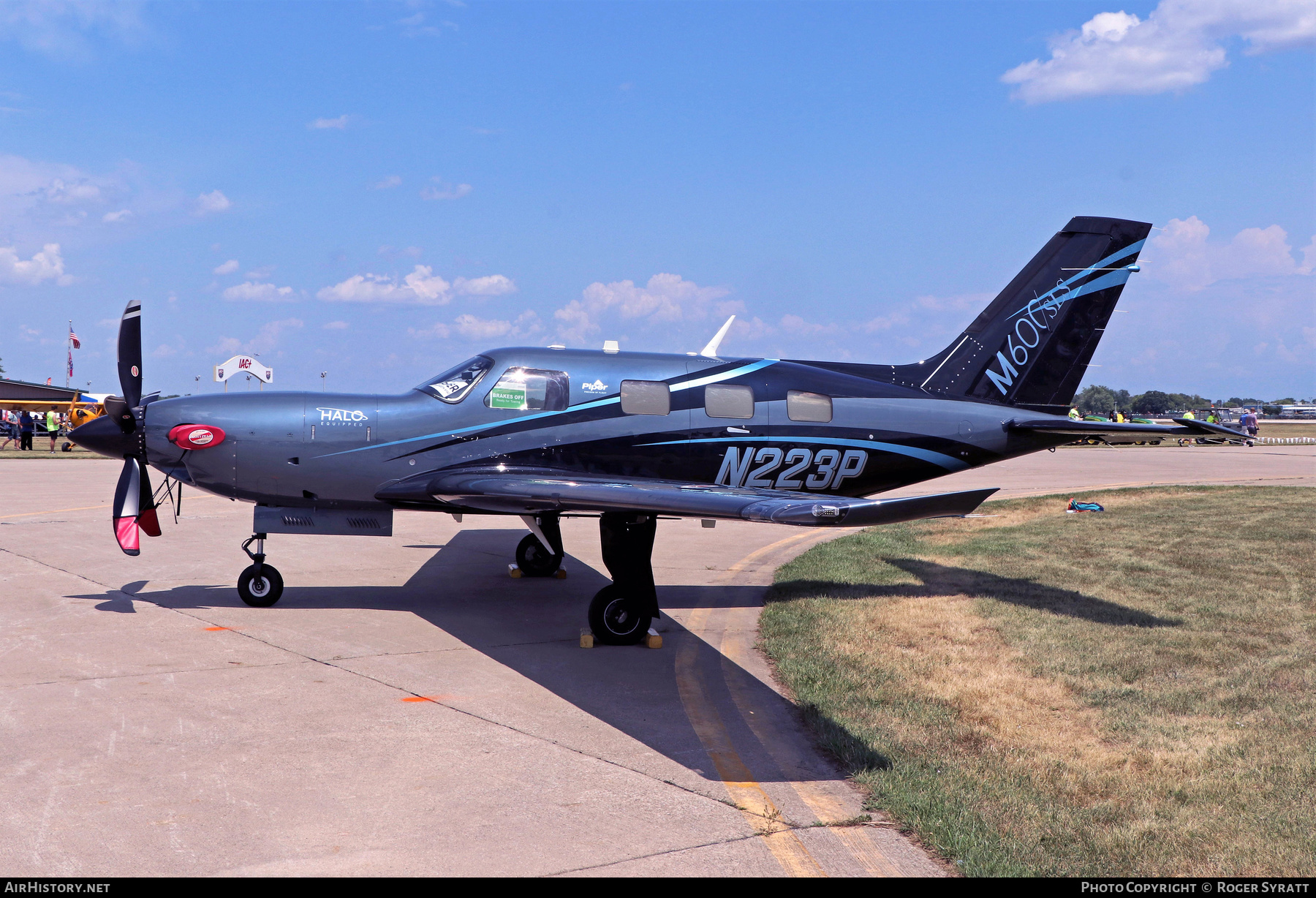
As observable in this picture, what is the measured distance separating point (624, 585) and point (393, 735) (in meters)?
3.29

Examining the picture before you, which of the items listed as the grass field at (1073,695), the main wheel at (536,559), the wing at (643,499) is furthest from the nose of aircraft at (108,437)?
the grass field at (1073,695)

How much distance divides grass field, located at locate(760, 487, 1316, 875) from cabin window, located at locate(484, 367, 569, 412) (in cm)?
346

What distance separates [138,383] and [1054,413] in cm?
1169

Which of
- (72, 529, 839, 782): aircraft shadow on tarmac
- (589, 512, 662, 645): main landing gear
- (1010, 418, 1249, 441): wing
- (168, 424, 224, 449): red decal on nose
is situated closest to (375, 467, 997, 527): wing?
(589, 512, 662, 645): main landing gear

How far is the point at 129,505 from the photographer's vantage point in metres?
10.2

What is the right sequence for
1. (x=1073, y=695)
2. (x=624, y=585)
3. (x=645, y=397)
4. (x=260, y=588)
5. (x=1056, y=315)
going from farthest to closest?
1. (x=1056, y=315)
2. (x=645, y=397)
3. (x=260, y=588)
4. (x=624, y=585)
5. (x=1073, y=695)

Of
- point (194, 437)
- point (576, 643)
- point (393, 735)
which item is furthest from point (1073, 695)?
point (194, 437)

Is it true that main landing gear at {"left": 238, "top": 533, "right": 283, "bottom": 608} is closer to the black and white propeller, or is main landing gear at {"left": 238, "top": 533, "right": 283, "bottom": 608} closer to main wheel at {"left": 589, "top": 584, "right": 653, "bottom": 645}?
the black and white propeller

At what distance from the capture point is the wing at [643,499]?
6.08 meters

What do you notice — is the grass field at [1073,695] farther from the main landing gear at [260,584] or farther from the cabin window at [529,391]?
the main landing gear at [260,584]

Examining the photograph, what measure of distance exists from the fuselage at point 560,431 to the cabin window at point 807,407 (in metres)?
0.02

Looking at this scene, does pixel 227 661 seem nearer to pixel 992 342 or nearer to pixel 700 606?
pixel 700 606

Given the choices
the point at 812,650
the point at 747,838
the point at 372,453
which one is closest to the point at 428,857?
the point at 747,838

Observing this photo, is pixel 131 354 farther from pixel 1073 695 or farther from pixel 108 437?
pixel 1073 695
